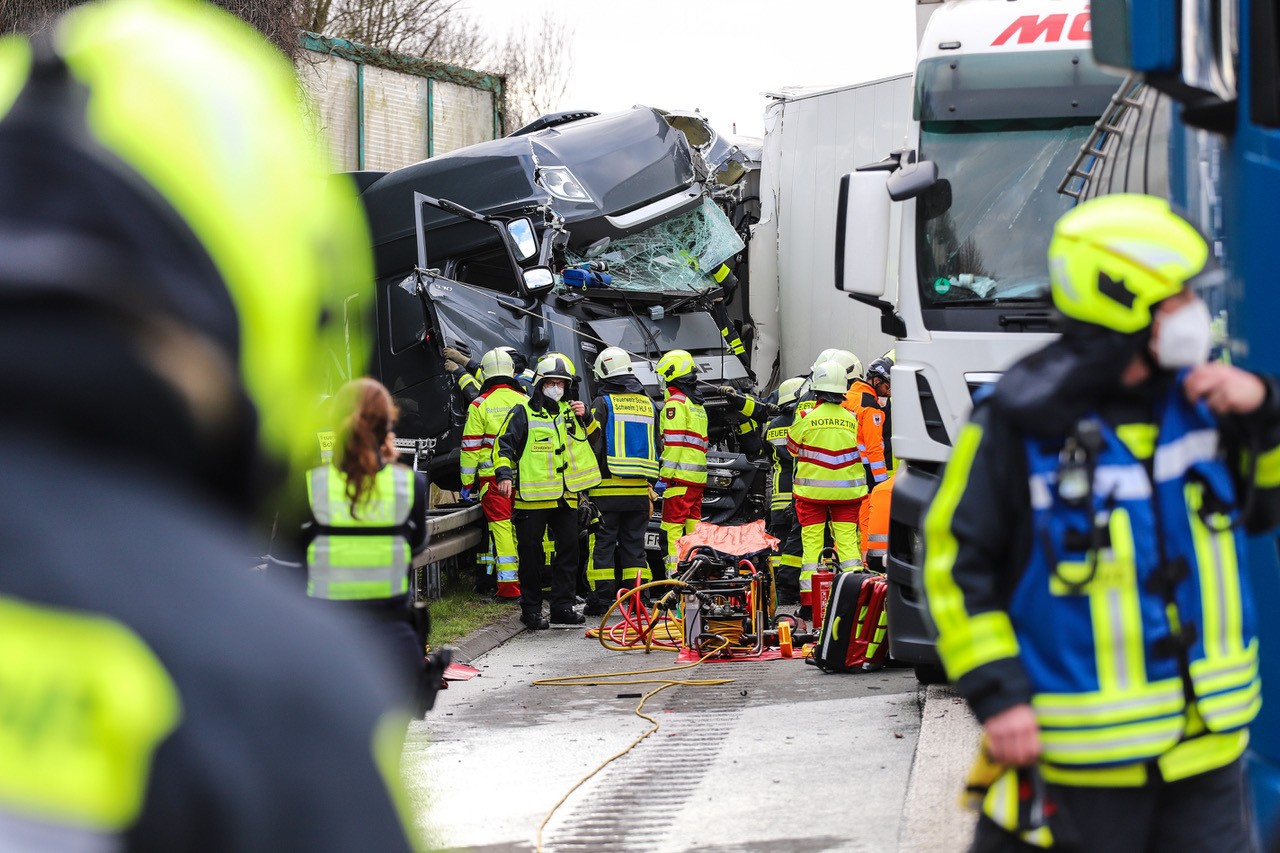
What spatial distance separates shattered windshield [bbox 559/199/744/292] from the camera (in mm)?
14461

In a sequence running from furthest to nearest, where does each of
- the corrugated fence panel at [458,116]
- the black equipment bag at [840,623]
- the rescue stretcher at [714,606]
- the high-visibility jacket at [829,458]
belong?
1. the corrugated fence panel at [458,116]
2. the high-visibility jacket at [829,458]
3. the rescue stretcher at [714,606]
4. the black equipment bag at [840,623]

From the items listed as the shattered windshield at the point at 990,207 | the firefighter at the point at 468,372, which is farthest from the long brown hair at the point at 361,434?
the firefighter at the point at 468,372

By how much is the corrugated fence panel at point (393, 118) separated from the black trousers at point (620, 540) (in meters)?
11.5

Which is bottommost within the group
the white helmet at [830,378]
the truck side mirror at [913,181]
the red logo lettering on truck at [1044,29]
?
the white helmet at [830,378]

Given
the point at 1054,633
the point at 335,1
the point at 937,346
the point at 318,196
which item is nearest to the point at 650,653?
the point at 937,346

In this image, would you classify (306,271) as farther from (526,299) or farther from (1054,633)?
(526,299)

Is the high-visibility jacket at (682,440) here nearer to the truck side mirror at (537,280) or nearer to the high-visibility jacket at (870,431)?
the high-visibility jacket at (870,431)

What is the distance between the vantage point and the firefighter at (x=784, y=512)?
11.6 m

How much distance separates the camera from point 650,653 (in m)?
10.0

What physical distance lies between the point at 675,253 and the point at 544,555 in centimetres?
430

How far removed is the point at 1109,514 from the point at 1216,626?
31 cm

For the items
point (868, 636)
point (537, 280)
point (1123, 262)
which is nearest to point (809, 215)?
point (537, 280)

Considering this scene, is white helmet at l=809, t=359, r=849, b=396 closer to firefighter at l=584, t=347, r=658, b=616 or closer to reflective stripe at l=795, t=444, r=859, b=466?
reflective stripe at l=795, t=444, r=859, b=466

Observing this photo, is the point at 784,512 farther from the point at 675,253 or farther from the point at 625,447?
Result: the point at 675,253
